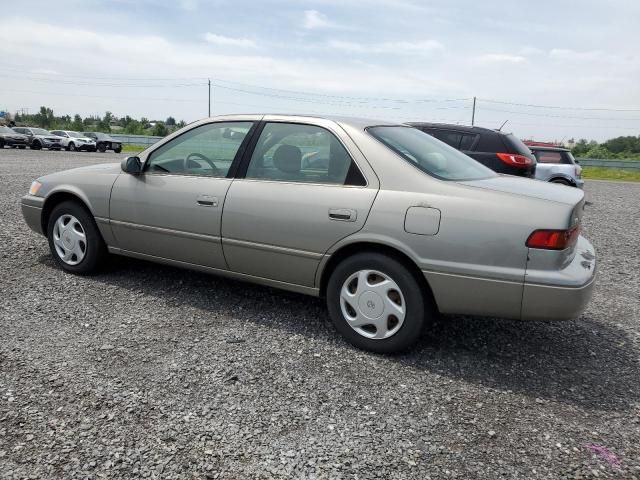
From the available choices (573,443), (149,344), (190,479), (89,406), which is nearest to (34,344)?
(149,344)

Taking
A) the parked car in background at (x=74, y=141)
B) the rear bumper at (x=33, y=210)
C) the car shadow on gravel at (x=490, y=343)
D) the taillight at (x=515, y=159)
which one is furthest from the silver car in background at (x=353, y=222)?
the parked car in background at (x=74, y=141)

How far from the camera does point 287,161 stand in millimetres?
3896

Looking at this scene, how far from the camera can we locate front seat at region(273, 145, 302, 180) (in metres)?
3.84

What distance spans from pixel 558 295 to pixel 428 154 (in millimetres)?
1334

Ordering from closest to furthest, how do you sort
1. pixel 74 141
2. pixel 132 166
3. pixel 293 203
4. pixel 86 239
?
pixel 293 203, pixel 132 166, pixel 86 239, pixel 74 141

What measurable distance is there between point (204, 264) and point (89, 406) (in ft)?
5.26

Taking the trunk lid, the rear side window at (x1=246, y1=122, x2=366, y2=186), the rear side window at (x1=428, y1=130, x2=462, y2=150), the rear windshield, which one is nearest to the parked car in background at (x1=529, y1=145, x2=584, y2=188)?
the rear windshield

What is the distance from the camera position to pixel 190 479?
227cm

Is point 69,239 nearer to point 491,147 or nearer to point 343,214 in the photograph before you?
point 343,214

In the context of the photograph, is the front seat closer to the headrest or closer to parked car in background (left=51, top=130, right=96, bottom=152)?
the headrest

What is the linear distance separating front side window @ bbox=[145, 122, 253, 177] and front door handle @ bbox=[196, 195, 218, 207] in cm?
21

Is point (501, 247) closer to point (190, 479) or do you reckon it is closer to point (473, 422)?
point (473, 422)

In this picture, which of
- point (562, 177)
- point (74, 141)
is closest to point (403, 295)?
point (562, 177)

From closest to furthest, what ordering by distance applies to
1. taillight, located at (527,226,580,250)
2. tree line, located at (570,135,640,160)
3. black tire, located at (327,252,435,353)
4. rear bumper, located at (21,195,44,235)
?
taillight, located at (527,226,580,250) → black tire, located at (327,252,435,353) → rear bumper, located at (21,195,44,235) → tree line, located at (570,135,640,160)
